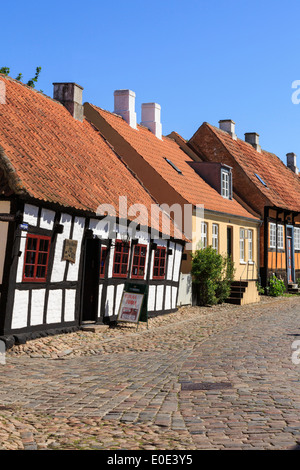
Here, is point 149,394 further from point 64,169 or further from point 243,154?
point 243,154

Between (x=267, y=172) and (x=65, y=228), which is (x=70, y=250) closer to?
(x=65, y=228)

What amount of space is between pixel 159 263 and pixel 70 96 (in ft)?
20.5

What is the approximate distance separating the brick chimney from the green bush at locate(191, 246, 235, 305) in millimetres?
6670

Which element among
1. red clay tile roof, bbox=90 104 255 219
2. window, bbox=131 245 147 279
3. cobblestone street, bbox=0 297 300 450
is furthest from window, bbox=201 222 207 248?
cobblestone street, bbox=0 297 300 450

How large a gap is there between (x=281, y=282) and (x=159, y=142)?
9.54 meters

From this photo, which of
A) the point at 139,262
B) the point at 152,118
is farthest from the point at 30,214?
the point at 152,118

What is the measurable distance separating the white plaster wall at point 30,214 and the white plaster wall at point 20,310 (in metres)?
1.43

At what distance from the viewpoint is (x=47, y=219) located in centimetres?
1334

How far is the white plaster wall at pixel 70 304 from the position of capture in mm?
14375

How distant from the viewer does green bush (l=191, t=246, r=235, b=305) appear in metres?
22.5

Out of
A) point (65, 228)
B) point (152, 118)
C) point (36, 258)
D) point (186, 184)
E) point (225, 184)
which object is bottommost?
point (36, 258)

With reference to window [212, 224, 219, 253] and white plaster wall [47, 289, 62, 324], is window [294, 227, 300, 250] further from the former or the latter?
white plaster wall [47, 289, 62, 324]

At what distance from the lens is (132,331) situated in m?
15.6

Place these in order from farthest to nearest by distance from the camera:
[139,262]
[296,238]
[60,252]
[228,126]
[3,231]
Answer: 1. [296,238]
2. [228,126]
3. [139,262]
4. [60,252]
5. [3,231]
